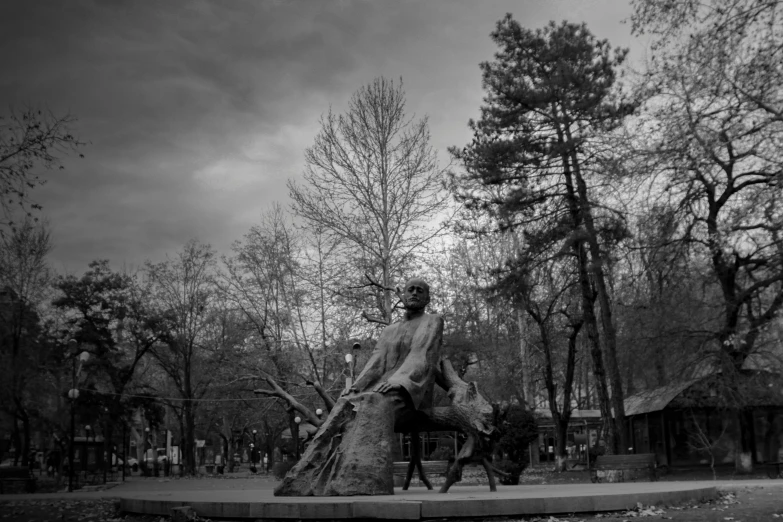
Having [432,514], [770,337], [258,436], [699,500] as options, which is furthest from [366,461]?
[258,436]

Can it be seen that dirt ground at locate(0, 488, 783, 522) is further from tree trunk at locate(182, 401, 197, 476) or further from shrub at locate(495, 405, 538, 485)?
tree trunk at locate(182, 401, 197, 476)

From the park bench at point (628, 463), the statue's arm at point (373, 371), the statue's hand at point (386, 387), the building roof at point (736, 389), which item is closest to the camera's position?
the statue's hand at point (386, 387)

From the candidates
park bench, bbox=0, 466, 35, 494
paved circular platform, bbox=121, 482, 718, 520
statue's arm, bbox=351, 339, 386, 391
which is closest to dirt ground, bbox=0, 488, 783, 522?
paved circular platform, bbox=121, 482, 718, 520

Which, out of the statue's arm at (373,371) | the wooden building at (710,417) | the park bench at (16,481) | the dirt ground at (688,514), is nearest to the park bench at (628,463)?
the wooden building at (710,417)

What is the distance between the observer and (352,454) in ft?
28.8

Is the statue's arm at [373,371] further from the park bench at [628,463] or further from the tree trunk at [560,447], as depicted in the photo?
the tree trunk at [560,447]

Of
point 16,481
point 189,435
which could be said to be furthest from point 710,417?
point 189,435

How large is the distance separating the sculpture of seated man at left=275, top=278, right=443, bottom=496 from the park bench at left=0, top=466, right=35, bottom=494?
15.0 m

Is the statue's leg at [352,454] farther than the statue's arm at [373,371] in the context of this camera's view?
No

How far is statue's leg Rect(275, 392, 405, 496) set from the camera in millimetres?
8656

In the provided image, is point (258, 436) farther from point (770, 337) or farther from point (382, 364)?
point (382, 364)

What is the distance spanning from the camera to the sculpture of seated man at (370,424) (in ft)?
28.6

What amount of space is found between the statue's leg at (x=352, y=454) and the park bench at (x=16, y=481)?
15.0 metres

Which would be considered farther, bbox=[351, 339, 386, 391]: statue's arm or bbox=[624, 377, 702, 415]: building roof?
bbox=[624, 377, 702, 415]: building roof
